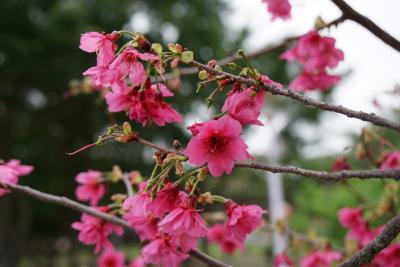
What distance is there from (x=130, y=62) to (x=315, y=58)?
23.9 inches

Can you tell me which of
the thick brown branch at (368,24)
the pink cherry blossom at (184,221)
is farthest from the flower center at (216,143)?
the thick brown branch at (368,24)

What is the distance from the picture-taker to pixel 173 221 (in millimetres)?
785

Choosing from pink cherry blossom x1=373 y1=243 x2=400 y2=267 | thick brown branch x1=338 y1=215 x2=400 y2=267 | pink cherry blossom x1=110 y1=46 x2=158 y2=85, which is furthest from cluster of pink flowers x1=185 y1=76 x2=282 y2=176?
pink cherry blossom x1=373 y1=243 x2=400 y2=267

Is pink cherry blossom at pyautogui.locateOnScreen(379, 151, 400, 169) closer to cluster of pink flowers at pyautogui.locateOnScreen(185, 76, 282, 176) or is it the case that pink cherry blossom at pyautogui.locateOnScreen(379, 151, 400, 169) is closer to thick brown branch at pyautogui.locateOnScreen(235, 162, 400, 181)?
thick brown branch at pyautogui.locateOnScreen(235, 162, 400, 181)

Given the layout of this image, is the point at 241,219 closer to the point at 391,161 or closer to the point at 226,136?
the point at 226,136

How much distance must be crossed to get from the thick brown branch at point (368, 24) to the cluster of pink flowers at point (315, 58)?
0.27m

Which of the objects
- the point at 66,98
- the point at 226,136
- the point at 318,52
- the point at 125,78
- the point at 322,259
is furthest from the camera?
the point at 66,98

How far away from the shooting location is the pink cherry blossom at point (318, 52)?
1204mm

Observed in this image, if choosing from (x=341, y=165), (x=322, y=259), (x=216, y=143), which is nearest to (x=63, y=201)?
(x=216, y=143)

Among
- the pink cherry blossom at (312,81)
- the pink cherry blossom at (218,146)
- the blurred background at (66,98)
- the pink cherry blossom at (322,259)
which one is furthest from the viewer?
the blurred background at (66,98)

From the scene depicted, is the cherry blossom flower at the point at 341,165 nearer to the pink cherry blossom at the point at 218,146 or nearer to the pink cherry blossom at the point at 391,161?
the pink cherry blossom at the point at 391,161

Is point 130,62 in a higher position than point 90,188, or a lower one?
lower

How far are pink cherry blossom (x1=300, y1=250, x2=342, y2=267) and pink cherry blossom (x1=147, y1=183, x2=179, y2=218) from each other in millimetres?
940

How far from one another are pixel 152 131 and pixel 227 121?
8.97 metres
